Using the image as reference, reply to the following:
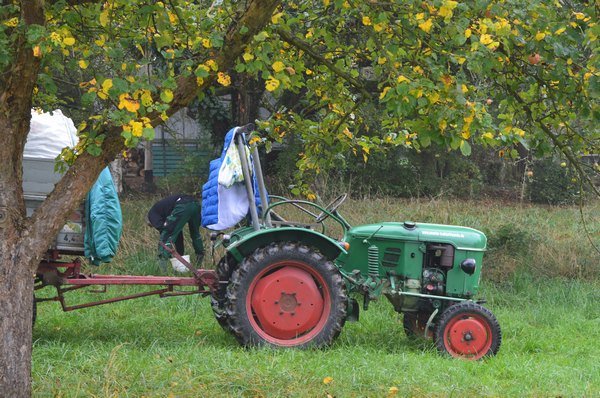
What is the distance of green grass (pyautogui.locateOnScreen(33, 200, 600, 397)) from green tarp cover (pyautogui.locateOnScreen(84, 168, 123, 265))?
760 mm

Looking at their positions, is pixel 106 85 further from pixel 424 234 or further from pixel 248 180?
pixel 424 234

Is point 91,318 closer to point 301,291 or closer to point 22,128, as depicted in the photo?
point 301,291

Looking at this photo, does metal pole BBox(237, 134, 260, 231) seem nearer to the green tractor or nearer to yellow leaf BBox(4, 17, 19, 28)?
the green tractor

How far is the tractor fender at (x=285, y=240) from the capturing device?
22.4 feet

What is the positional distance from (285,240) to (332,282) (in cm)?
54

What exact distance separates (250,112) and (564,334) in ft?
27.4

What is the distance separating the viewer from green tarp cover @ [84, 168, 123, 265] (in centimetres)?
668

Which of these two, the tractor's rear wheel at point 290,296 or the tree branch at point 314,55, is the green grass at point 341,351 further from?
the tree branch at point 314,55

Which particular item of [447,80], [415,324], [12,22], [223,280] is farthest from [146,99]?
[415,324]

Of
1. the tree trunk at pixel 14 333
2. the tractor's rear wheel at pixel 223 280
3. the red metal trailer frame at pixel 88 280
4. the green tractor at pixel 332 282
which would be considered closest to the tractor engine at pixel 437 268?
the green tractor at pixel 332 282

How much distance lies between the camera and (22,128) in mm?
4684

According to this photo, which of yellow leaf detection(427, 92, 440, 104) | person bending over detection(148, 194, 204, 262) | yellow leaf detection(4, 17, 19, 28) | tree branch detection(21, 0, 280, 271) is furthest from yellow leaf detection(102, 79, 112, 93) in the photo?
person bending over detection(148, 194, 204, 262)

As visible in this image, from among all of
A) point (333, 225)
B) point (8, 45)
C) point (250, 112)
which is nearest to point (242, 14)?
point (8, 45)

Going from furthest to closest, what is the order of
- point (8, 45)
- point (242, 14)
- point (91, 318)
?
1. point (91, 318)
2. point (242, 14)
3. point (8, 45)
